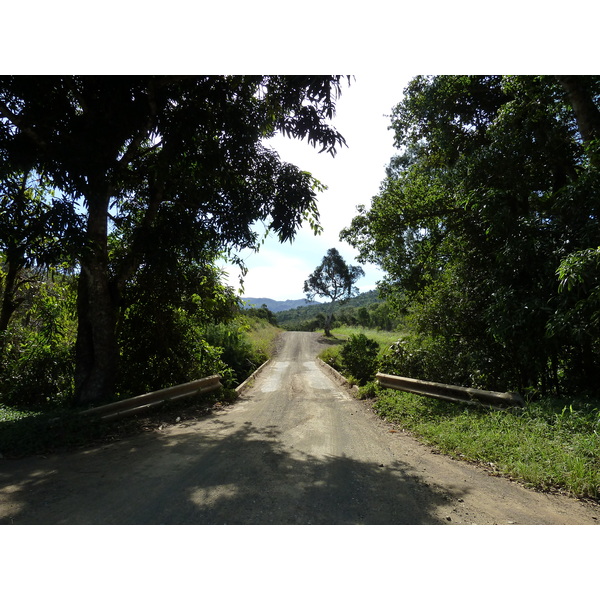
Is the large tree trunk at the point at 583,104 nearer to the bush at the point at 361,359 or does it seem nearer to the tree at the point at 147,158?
the tree at the point at 147,158

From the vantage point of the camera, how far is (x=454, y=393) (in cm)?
683

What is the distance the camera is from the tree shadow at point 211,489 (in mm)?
2705

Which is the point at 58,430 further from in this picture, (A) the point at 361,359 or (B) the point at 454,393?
(A) the point at 361,359

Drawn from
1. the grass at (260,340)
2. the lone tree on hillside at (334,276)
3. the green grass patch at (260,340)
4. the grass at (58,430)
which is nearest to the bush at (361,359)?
the green grass patch at (260,340)

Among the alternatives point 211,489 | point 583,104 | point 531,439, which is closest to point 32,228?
point 211,489

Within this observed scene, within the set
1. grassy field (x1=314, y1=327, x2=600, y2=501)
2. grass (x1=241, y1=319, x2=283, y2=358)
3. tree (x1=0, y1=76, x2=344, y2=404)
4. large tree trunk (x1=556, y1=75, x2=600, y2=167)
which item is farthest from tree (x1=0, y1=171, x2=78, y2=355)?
grass (x1=241, y1=319, x2=283, y2=358)

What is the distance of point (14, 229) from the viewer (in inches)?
204

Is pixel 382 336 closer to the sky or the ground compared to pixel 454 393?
closer to the sky

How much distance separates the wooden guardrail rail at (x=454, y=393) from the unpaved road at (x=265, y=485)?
170cm

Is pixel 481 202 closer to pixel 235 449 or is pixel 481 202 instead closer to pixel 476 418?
pixel 476 418

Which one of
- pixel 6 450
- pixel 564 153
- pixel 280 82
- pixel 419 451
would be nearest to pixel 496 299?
pixel 419 451

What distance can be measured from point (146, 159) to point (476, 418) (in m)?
8.42

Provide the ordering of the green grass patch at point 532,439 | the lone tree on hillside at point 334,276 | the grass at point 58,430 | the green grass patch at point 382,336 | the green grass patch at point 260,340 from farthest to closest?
1. the lone tree on hillside at point 334,276
2. the green grass patch at point 260,340
3. the green grass patch at point 382,336
4. the grass at point 58,430
5. the green grass patch at point 532,439

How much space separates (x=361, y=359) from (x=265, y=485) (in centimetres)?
927
